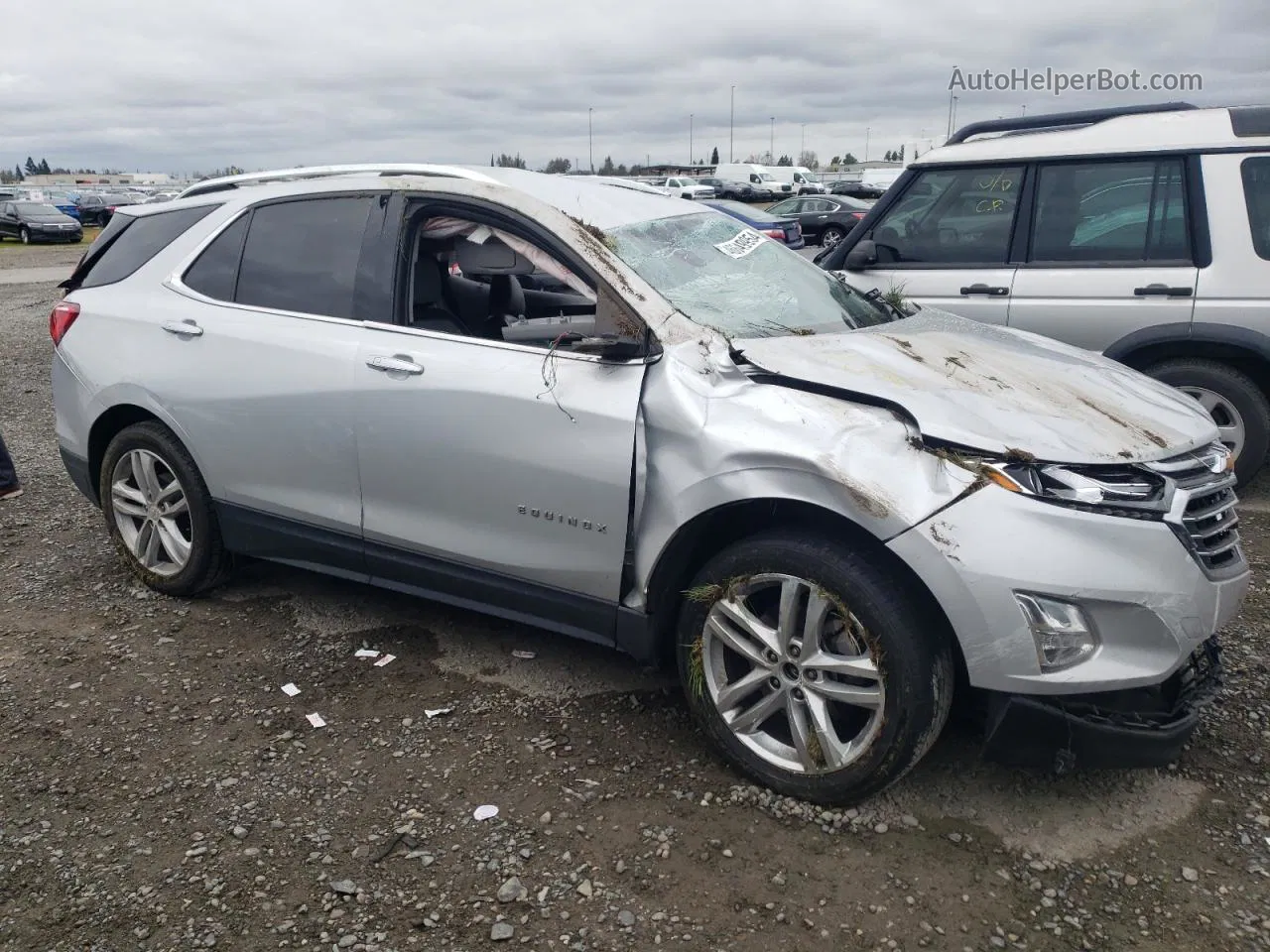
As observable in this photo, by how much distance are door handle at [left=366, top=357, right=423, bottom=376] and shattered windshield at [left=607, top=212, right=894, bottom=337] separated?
2.70 feet

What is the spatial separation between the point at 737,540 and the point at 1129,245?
3.78m

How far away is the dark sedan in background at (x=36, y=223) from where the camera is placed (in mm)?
33469

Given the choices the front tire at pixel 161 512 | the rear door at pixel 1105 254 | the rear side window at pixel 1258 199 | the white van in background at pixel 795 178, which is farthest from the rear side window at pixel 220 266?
the white van in background at pixel 795 178

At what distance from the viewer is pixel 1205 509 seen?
2.88 m

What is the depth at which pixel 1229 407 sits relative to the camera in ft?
18.2

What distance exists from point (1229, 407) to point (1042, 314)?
109 cm

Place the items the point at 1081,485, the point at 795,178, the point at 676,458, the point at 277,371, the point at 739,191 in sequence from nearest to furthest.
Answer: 1. the point at 1081,485
2. the point at 676,458
3. the point at 277,371
4. the point at 739,191
5. the point at 795,178

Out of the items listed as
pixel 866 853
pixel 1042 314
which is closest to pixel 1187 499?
pixel 866 853

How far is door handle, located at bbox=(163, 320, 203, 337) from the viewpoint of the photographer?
425 centimetres

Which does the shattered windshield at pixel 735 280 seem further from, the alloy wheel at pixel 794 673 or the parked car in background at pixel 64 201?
the parked car in background at pixel 64 201

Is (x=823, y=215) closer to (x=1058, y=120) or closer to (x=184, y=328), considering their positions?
(x=1058, y=120)

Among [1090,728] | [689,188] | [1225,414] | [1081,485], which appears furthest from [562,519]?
[689,188]

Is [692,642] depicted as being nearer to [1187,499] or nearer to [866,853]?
[866,853]

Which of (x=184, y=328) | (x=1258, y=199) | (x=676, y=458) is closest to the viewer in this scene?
(x=676, y=458)
